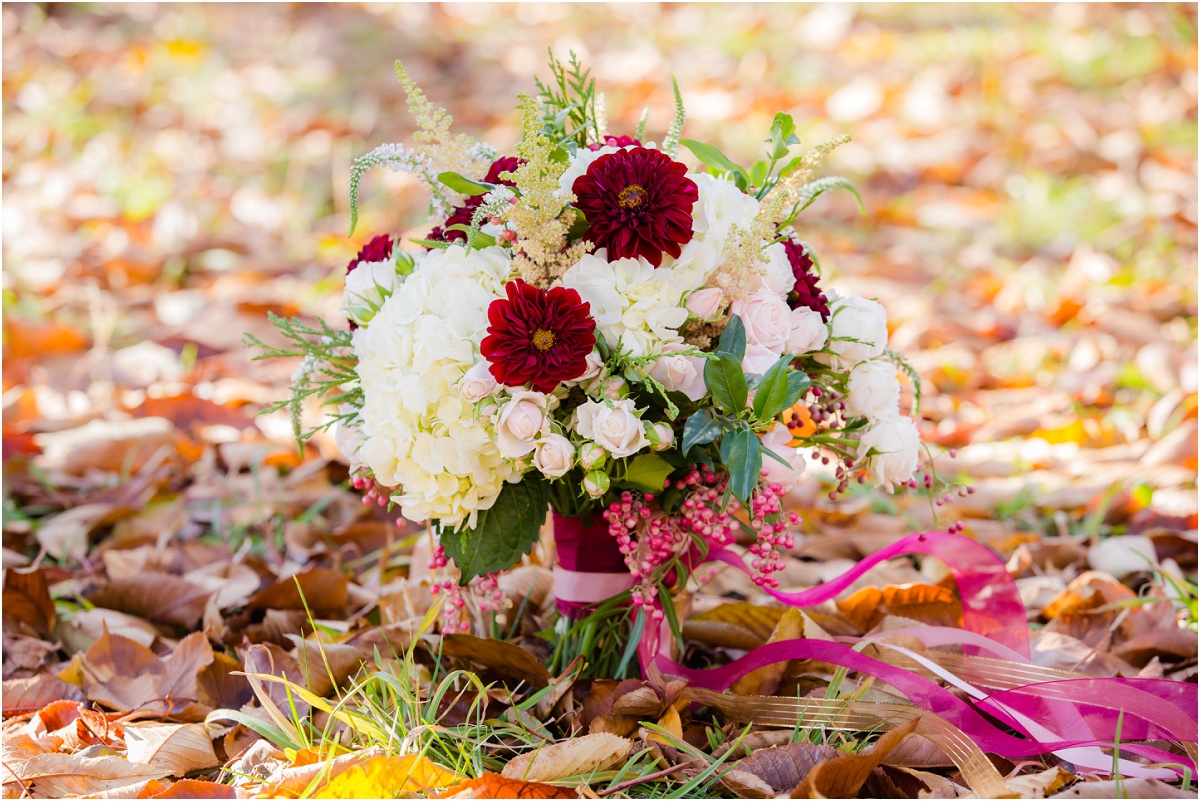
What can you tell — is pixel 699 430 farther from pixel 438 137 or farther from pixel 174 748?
pixel 174 748

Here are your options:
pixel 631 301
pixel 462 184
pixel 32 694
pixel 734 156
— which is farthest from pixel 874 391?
pixel 734 156

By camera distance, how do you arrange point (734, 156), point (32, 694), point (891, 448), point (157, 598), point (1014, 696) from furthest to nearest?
point (734, 156), point (157, 598), point (32, 694), point (1014, 696), point (891, 448)

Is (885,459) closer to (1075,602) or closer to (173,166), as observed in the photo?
(1075,602)

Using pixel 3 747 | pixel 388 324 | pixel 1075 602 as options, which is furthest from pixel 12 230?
pixel 1075 602

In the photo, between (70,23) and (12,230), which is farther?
(70,23)

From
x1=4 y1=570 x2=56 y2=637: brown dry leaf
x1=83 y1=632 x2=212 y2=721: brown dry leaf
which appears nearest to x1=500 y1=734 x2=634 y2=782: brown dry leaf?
x1=83 y1=632 x2=212 y2=721: brown dry leaf

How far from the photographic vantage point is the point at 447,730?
1066mm

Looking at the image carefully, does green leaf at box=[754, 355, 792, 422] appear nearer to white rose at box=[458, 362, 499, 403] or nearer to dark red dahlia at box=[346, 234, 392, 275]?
white rose at box=[458, 362, 499, 403]

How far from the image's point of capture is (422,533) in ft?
5.51

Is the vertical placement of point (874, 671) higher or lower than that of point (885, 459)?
lower

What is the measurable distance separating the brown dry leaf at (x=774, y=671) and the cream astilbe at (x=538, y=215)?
1.78 feet

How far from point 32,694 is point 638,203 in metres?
1.00

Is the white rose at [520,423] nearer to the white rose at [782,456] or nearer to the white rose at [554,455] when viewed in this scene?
the white rose at [554,455]

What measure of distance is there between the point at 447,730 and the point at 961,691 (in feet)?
2.10
